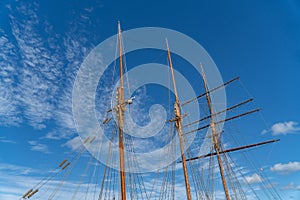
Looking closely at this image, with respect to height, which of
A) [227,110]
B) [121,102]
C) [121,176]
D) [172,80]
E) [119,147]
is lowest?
[121,176]

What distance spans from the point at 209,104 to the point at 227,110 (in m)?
4.28

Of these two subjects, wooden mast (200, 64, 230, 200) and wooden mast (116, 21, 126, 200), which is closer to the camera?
wooden mast (116, 21, 126, 200)

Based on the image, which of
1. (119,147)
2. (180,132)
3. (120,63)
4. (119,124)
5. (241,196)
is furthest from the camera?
(241,196)

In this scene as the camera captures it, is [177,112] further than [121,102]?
Yes

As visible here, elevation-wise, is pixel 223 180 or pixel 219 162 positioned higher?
pixel 219 162

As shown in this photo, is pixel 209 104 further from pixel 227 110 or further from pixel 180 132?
pixel 180 132

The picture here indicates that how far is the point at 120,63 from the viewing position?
29938 millimetres

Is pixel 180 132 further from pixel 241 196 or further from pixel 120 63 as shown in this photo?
pixel 241 196

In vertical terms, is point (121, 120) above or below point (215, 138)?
below

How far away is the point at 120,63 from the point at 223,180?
29268 mm

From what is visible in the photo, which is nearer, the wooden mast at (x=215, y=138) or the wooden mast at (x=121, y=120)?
the wooden mast at (x=121, y=120)

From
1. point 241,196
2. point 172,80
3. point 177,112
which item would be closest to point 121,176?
point 177,112

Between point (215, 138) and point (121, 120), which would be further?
point (215, 138)

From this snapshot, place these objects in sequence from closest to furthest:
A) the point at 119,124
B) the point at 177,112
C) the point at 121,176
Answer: the point at 121,176, the point at 119,124, the point at 177,112
